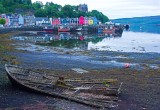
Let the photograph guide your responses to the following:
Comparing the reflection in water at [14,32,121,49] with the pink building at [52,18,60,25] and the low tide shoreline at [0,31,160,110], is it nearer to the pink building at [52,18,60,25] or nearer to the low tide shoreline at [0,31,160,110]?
the low tide shoreline at [0,31,160,110]

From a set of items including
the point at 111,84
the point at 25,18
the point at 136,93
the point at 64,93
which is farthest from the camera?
the point at 25,18

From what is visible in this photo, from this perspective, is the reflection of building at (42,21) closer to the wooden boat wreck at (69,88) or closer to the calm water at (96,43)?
Result: the calm water at (96,43)

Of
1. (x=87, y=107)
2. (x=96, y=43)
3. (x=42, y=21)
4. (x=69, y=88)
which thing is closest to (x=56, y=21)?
(x=42, y=21)

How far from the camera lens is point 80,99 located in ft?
59.1

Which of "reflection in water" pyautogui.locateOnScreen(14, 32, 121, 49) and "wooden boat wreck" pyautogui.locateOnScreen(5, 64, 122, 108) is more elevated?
"wooden boat wreck" pyautogui.locateOnScreen(5, 64, 122, 108)

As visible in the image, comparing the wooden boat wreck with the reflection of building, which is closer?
the wooden boat wreck

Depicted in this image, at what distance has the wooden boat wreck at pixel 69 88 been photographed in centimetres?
1798

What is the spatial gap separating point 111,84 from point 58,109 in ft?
25.1

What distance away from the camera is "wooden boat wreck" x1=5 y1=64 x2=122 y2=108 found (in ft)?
59.0

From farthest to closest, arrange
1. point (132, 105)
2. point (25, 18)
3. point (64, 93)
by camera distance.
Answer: point (25, 18), point (64, 93), point (132, 105)

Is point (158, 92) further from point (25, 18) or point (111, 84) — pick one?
point (25, 18)

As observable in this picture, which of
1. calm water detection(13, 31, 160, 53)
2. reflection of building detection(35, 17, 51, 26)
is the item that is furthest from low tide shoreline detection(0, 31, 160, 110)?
reflection of building detection(35, 17, 51, 26)

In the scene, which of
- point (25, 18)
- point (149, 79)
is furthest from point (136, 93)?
point (25, 18)

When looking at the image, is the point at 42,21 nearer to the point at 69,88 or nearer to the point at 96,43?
the point at 96,43
